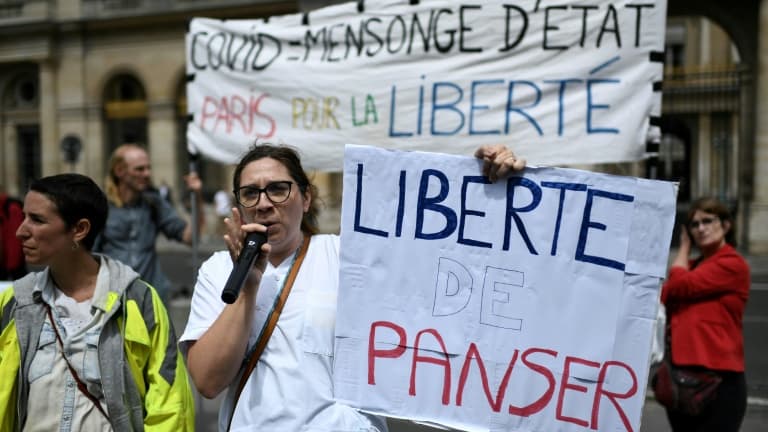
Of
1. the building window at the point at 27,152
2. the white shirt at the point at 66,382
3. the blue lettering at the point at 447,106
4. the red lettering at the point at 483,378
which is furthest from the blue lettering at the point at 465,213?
the building window at the point at 27,152

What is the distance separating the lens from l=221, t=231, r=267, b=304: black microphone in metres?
1.85

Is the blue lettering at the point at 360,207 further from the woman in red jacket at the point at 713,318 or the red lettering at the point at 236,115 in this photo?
the red lettering at the point at 236,115

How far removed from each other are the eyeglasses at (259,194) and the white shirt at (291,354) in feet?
0.61

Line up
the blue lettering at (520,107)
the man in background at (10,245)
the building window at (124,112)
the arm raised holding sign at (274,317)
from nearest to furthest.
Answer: the arm raised holding sign at (274,317) → the blue lettering at (520,107) → the man in background at (10,245) → the building window at (124,112)

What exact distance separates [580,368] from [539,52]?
223cm

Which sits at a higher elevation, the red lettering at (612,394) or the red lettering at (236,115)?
the red lettering at (236,115)

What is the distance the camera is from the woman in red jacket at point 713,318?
11.2 ft

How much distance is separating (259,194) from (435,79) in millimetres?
2279

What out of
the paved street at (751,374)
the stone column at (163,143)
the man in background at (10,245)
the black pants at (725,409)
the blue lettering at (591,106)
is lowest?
the paved street at (751,374)

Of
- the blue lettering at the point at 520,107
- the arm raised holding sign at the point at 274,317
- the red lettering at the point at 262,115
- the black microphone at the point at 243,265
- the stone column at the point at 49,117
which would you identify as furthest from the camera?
the stone column at the point at 49,117

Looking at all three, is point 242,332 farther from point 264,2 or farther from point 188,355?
point 264,2

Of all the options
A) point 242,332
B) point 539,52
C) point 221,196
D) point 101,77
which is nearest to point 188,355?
point 242,332

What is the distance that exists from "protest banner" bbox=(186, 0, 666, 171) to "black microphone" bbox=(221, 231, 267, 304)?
7.44 ft

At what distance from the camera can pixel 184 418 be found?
7.79ft
